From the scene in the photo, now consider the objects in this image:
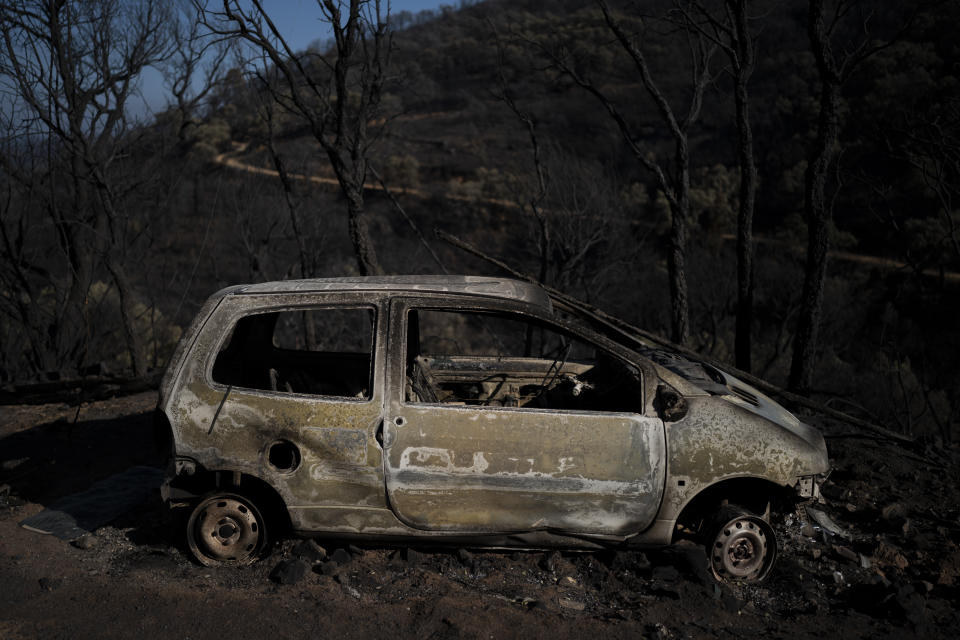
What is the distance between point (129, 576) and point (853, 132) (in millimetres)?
33319

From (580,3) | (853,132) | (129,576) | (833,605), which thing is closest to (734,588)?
(833,605)

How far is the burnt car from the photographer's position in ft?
12.4

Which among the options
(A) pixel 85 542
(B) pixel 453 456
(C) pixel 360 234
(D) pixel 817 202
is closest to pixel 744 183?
(D) pixel 817 202

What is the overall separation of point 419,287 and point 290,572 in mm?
1818

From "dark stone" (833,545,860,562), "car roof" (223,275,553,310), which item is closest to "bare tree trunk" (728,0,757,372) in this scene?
"dark stone" (833,545,860,562)

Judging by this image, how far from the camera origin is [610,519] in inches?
152

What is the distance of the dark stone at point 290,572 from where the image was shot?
151 inches

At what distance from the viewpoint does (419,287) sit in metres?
4.03

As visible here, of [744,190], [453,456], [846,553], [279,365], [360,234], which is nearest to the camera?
[453,456]

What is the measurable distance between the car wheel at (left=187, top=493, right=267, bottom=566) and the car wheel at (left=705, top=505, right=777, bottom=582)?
271 cm

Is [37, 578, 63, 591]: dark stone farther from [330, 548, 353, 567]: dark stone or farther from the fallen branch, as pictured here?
the fallen branch

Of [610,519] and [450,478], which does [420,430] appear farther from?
[610,519]

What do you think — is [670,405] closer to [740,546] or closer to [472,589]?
[740,546]

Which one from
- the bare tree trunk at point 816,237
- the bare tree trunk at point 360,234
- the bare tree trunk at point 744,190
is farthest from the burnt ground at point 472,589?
the bare tree trunk at point 360,234
